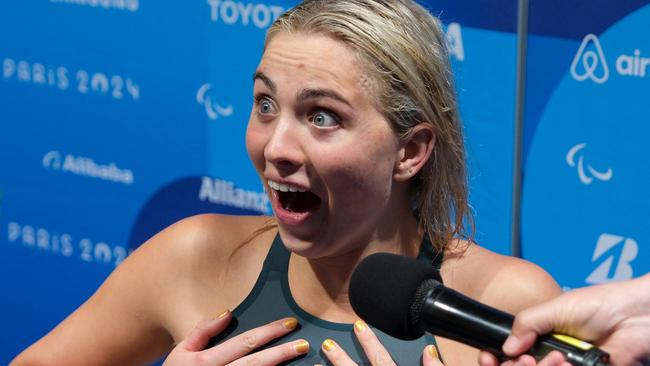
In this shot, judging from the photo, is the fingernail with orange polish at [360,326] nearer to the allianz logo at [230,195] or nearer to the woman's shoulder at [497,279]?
the woman's shoulder at [497,279]

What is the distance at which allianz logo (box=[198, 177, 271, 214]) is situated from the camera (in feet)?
8.84

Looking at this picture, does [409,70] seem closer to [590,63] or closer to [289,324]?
[289,324]

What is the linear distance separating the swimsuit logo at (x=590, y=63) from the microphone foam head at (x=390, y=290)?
1.00 meters

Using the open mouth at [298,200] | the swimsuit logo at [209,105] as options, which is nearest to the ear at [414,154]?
the open mouth at [298,200]

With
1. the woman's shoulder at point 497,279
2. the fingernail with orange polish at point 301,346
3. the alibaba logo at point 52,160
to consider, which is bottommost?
the alibaba logo at point 52,160

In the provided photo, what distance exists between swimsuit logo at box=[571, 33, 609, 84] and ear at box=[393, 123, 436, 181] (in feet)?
1.99

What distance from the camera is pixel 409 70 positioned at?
1.52 meters

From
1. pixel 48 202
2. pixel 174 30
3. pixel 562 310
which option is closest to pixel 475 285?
pixel 562 310

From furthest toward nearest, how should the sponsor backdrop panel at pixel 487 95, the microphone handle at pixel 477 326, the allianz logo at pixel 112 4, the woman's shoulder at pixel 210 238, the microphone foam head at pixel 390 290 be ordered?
the allianz logo at pixel 112 4, the sponsor backdrop panel at pixel 487 95, the woman's shoulder at pixel 210 238, the microphone foam head at pixel 390 290, the microphone handle at pixel 477 326

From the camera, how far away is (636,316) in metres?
1.07

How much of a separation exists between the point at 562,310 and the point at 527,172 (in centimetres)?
123

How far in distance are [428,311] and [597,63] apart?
117 centimetres

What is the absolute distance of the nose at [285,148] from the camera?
4.86 feet

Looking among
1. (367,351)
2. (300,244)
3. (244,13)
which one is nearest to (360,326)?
(367,351)
